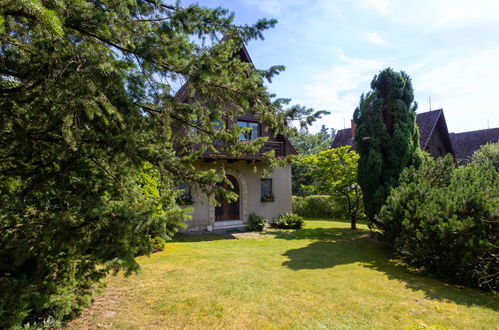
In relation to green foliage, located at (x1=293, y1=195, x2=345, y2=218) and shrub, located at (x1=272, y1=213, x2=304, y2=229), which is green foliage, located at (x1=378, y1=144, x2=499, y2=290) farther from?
green foliage, located at (x1=293, y1=195, x2=345, y2=218)

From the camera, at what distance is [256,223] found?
41.3ft

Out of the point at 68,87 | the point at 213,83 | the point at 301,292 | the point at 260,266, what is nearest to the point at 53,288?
the point at 68,87

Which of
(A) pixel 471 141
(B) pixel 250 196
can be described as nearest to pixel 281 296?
(B) pixel 250 196

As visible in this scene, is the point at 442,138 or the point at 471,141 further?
the point at 471,141

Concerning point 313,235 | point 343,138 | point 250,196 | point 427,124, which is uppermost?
point 343,138

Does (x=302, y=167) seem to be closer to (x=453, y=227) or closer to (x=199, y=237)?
(x=199, y=237)

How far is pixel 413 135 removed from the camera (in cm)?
1016

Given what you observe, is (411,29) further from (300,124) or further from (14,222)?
(14,222)

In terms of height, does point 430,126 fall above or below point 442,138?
above

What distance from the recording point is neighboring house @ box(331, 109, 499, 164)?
63.8ft

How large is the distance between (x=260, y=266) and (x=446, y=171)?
6.63 m

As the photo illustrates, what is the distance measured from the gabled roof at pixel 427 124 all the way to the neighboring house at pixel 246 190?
1214cm

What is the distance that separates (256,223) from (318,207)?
30.6ft

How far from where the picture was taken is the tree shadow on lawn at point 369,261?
4.98m
